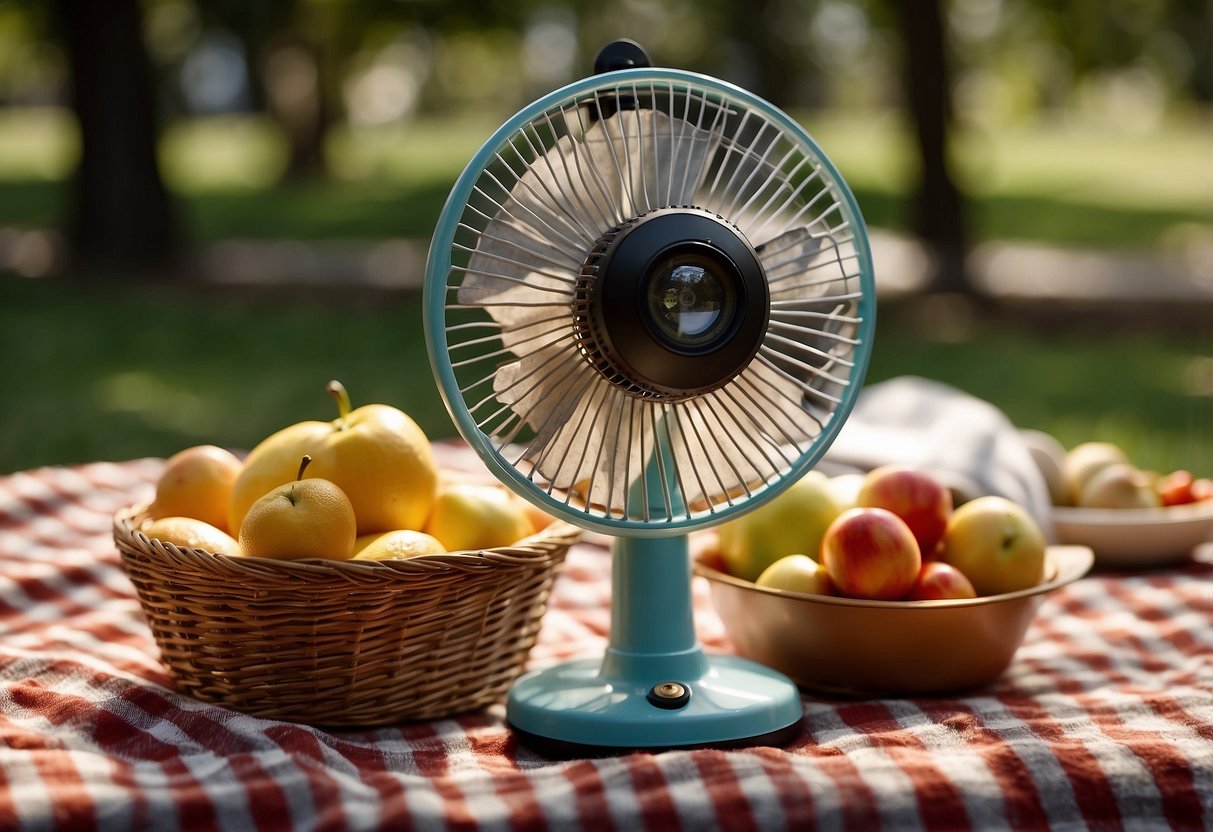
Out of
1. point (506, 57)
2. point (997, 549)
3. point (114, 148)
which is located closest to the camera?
point (997, 549)

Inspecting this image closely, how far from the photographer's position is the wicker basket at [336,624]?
184 cm

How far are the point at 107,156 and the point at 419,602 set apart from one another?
29.2 feet

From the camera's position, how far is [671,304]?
168 cm

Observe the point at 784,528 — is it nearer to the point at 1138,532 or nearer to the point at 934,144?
the point at 1138,532

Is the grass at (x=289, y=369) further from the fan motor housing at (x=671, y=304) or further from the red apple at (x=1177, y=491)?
the fan motor housing at (x=671, y=304)

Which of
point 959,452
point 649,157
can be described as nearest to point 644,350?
point 649,157

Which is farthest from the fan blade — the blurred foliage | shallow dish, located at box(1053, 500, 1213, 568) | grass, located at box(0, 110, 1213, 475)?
the blurred foliage

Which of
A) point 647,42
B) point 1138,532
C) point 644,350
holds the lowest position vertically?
point 1138,532

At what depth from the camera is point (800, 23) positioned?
21453 mm

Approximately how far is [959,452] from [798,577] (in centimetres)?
78

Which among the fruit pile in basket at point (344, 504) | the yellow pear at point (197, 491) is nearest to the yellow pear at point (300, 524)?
the fruit pile in basket at point (344, 504)

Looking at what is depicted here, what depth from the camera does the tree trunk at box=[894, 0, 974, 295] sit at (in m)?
8.48

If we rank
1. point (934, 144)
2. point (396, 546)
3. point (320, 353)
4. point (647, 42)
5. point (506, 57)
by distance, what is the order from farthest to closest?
point (647, 42)
point (506, 57)
point (934, 144)
point (320, 353)
point (396, 546)

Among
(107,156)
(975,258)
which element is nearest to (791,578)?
(975,258)
